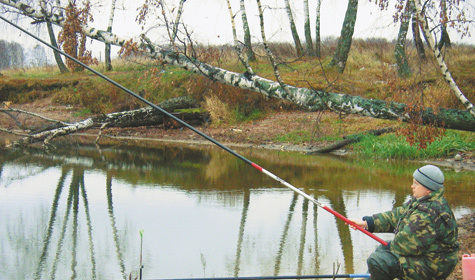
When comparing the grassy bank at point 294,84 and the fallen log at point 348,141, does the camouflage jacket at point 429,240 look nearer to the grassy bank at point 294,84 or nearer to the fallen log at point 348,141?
the grassy bank at point 294,84

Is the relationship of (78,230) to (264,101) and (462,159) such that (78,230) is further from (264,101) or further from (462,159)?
(264,101)

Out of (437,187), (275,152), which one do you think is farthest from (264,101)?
(437,187)

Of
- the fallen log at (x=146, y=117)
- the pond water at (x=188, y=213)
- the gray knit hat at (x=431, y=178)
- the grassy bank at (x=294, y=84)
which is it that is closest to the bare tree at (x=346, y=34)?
the grassy bank at (x=294, y=84)

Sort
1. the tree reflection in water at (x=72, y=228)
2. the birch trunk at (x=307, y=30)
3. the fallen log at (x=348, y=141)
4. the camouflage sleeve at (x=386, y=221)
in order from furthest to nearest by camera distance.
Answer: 1. the birch trunk at (x=307, y=30)
2. the fallen log at (x=348, y=141)
3. the tree reflection in water at (x=72, y=228)
4. the camouflage sleeve at (x=386, y=221)

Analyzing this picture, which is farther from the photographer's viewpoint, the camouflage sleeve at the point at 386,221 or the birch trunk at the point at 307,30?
the birch trunk at the point at 307,30

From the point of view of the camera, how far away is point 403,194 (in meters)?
9.37

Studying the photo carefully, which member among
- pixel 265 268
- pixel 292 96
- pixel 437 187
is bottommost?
pixel 265 268

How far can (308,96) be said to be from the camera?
9148mm

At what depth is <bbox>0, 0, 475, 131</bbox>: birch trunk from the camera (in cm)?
857

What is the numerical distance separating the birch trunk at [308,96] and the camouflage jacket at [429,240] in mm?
4746

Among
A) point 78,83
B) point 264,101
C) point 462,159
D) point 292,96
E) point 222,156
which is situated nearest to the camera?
point 292,96

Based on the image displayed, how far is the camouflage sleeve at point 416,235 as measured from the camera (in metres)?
3.85

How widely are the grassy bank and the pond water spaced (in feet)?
5.54

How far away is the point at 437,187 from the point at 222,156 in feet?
35.0
